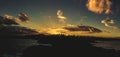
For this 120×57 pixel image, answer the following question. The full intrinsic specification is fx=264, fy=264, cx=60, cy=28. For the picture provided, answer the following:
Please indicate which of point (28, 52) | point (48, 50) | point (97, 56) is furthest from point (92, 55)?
point (28, 52)

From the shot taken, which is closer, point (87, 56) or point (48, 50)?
point (87, 56)

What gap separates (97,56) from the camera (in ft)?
328

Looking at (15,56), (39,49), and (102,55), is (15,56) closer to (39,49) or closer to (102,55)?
(39,49)

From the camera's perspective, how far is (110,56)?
101m

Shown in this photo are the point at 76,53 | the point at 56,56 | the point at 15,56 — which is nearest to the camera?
the point at 56,56

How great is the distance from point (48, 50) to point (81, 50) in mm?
13557

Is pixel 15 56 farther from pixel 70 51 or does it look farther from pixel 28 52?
pixel 70 51

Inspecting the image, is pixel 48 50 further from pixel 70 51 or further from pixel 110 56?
pixel 110 56

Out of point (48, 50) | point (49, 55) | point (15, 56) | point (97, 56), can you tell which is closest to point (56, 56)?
point (49, 55)

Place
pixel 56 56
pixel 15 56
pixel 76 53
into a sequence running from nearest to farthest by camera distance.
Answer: pixel 56 56 → pixel 76 53 → pixel 15 56

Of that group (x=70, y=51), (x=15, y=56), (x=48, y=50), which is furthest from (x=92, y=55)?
(x=15, y=56)

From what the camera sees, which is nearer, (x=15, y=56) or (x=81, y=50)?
(x=81, y=50)

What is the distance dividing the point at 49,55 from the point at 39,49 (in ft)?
43.2

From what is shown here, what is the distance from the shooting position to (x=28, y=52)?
105062mm
